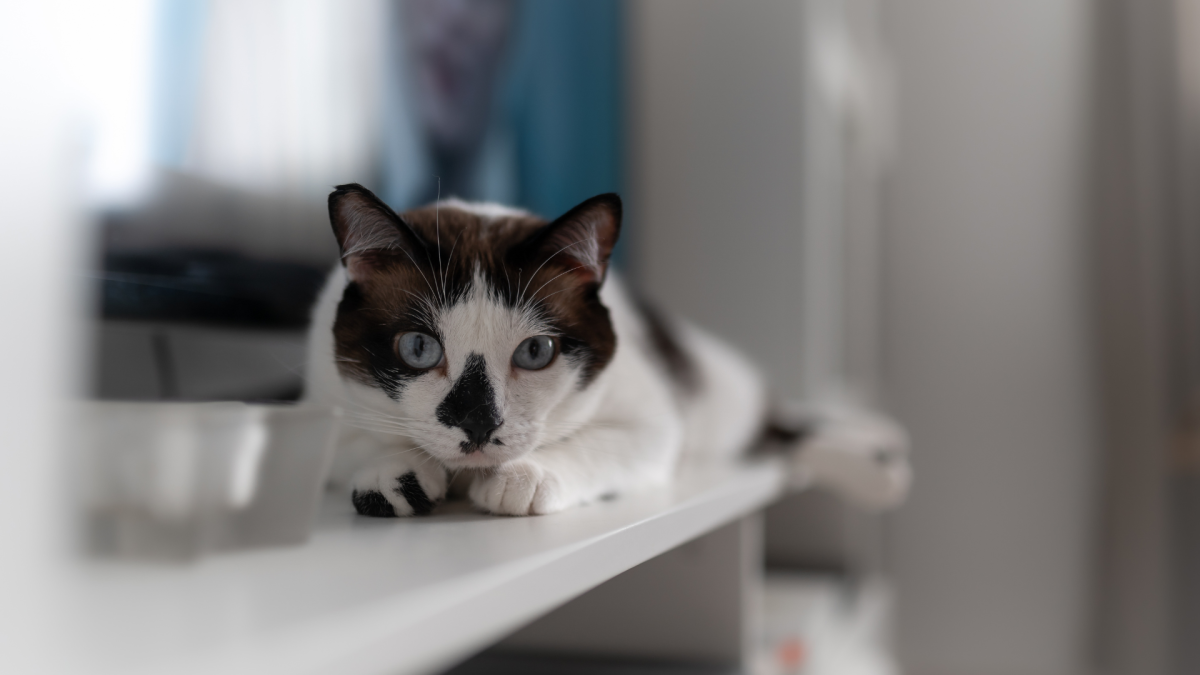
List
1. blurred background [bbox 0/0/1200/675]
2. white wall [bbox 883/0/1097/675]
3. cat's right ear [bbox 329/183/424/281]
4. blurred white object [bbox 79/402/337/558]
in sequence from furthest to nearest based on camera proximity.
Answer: white wall [bbox 883/0/1097/675], blurred background [bbox 0/0/1200/675], cat's right ear [bbox 329/183/424/281], blurred white object [bbox 79/402/337/558]

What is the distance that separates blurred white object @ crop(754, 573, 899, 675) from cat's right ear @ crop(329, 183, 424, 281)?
0.71m

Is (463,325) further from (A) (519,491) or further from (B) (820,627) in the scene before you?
(B) (820,627)

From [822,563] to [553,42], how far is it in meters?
1.25

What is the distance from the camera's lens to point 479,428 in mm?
594

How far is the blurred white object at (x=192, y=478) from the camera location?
41 cm

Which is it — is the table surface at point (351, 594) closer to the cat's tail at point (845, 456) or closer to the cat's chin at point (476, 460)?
the cat's chin at point (476, 460)

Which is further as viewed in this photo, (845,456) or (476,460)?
(845,456)

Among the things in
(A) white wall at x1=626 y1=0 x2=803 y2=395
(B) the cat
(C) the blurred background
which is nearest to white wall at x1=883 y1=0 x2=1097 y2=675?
(C) the blurred background

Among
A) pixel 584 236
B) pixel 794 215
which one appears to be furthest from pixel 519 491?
pixel 794 215

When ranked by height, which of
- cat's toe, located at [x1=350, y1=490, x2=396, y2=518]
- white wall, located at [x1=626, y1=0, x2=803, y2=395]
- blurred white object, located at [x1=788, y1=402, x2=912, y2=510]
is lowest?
blurred white object, located at [x1=788, y1=402, x2=912, y2=510]

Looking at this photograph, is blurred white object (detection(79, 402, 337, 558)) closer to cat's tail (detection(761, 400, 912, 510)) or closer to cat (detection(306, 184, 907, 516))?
cat (detection(306, 184, 907, 516))

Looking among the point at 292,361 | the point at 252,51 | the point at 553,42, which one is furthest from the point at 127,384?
the point at 553,42

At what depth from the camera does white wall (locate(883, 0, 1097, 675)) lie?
2.49m

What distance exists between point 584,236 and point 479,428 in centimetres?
17
